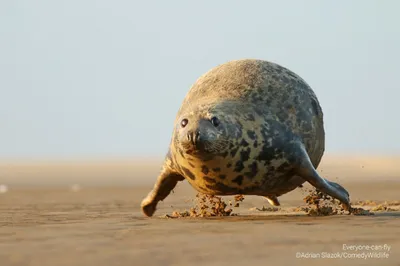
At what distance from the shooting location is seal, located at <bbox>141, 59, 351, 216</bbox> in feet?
31.7

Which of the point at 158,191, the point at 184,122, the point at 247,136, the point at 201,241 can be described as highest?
the point at 184,122

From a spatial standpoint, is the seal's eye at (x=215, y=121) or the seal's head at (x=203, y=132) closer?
the seal's head at (x=203, y=132)

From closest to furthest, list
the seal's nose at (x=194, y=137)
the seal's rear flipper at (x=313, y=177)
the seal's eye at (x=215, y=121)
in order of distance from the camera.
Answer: the seal's nose at (x=194, y=137) → the seal's eye at (x=215, y=121) → the seal's rear flipper at (x=313, y=177)

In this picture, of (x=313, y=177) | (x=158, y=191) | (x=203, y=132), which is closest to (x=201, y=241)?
(x=203, y=132)

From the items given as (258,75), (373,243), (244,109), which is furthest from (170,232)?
(258,75)

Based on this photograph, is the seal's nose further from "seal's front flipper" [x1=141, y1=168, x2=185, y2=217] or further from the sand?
"seal's front flipper" [x1=141, y1=168, x2=185, y2=217]

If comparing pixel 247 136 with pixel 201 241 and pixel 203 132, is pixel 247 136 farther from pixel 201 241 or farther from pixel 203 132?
pixel 201 241

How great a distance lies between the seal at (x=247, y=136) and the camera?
967 centimetres

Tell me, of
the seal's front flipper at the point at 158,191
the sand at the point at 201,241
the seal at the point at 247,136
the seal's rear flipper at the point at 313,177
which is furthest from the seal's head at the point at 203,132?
the seal's front flipper at the point at 158,191

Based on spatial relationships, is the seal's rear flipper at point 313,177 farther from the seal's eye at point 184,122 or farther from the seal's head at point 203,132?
the seal's eye at point 184,122

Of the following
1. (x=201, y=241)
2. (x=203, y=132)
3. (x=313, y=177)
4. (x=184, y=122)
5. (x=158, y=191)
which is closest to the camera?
(x=201, y=241)

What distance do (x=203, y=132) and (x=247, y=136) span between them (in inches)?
32.5

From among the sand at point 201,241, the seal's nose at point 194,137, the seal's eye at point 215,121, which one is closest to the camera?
the sand at point 201,241

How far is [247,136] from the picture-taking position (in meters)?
9.91
